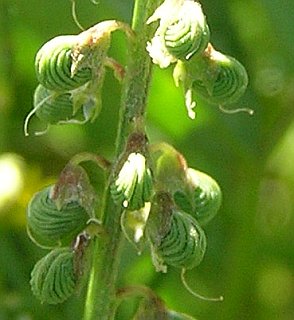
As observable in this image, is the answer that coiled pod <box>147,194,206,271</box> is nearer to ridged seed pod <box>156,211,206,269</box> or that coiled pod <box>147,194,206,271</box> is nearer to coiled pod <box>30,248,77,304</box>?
ridged seed pod <box>156,211,206,269</box>

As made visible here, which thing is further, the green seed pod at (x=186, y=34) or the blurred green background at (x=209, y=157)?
the blurred green background at (x=209, y=157)

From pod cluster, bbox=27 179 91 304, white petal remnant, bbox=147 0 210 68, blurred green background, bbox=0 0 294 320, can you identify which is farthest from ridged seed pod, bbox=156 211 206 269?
blurred green background, bbox=0 0 294 320

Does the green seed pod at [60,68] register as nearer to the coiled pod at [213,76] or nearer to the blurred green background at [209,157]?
the coiled pod at [213,76]

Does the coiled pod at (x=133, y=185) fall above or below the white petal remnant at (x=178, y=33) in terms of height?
below

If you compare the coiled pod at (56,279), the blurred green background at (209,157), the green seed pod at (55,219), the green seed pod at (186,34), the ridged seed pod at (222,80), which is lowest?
the blurred green background at (209,157)

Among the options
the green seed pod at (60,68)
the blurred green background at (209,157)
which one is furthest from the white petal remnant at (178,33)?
the blurred green background at (209,157)

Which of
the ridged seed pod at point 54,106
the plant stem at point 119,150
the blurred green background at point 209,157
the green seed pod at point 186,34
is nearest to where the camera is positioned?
the green seed pod at point 186,34

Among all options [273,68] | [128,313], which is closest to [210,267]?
[128,313]

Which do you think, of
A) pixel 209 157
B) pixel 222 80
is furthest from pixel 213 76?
pixel 209 157

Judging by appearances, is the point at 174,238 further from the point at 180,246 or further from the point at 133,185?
the point at 133,185

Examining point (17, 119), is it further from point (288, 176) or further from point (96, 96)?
point (96, 96)
